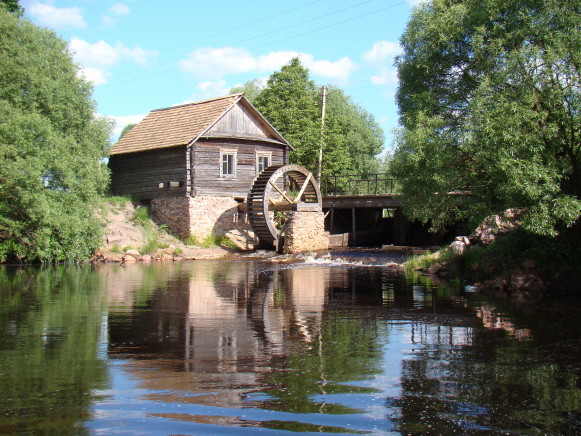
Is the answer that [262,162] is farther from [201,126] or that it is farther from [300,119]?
[300,119]

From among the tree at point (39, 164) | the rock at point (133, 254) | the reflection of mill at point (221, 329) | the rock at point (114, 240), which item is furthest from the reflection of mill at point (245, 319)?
the rock at point (114, 240)

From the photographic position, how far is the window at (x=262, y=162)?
3450 centimetres

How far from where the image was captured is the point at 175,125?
34.5 metres

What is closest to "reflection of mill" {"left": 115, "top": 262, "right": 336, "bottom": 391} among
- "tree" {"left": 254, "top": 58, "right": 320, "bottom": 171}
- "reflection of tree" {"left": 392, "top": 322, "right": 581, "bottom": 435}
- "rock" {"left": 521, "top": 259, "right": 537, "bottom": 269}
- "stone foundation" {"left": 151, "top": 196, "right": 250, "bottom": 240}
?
"reflection of tree" {"left": 392, "top": 322, "right": 581, "bottom": 435}

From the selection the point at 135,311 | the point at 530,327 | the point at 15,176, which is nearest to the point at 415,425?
the point at 530,327

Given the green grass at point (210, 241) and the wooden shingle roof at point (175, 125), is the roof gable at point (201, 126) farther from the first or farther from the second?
the green grass at point (210, 241)

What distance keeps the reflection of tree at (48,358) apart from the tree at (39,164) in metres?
7.03

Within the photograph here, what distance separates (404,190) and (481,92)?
4.83m

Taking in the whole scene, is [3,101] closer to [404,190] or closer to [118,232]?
[118,232]

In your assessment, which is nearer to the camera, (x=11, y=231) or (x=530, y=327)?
(x=530, y=327)

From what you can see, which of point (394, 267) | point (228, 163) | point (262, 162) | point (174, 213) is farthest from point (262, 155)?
point (394, 267)

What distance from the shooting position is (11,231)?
22469 millimetres

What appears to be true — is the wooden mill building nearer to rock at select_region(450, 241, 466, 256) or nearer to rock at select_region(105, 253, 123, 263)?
rock at select_region(105, 253, 123, 263)

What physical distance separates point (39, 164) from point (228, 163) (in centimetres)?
1314
